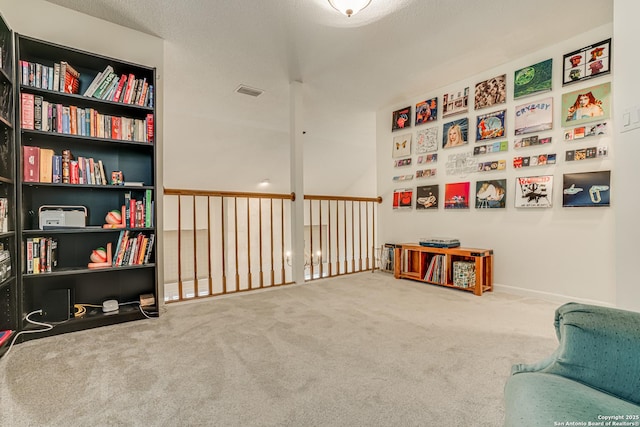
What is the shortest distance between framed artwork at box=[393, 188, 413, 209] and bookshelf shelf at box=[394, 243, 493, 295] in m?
0.63

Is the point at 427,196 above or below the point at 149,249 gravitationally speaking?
above

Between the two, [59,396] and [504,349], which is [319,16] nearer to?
[504,349]

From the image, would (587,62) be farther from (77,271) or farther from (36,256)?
(36,256)

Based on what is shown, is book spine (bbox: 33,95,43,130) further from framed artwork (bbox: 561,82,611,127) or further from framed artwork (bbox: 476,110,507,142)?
framed artwork (bbox: 561,82,611,127)

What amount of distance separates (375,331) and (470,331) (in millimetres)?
637

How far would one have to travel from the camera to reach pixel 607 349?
29.3 inches

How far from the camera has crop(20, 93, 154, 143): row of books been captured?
1.97 meters

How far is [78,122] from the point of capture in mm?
2166

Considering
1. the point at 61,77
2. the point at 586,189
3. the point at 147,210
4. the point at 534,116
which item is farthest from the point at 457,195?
the point at 61,77

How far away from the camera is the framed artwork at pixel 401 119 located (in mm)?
4029

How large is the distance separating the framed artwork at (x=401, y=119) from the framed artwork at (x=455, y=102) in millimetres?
500

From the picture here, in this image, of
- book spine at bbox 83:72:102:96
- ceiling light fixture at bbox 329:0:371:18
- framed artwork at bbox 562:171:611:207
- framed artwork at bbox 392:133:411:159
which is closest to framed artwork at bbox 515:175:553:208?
framed artwork at bbox 562:171:611:207

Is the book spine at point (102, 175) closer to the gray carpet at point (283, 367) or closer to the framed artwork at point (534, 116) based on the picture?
the gray carpet at point (283, 367)

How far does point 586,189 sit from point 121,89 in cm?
384
